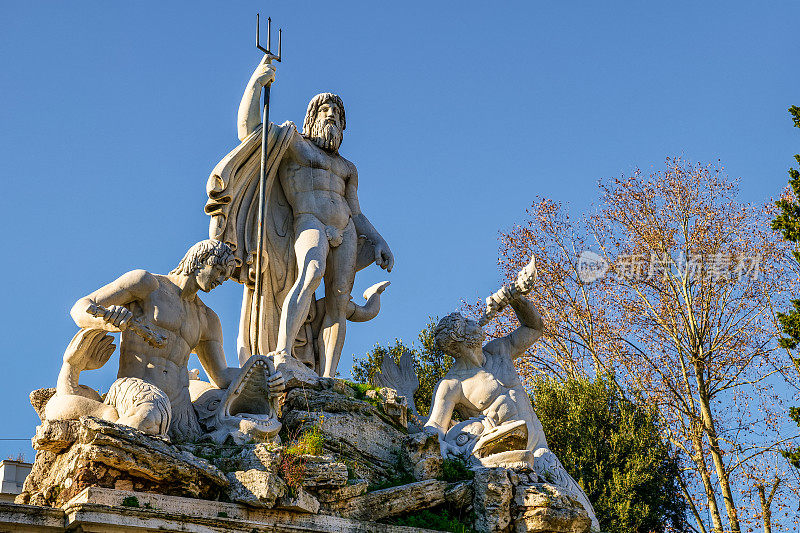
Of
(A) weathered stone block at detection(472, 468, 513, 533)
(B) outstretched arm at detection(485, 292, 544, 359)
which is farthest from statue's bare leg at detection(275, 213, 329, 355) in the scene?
(A) weathered stone block at detection(472, 468, 513, 533)

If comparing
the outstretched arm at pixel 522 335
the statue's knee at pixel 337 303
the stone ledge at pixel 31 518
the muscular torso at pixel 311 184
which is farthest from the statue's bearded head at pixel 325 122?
the stone ledge at pixel 31 518

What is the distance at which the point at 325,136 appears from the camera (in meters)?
12.2

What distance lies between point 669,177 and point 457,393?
1130 cm

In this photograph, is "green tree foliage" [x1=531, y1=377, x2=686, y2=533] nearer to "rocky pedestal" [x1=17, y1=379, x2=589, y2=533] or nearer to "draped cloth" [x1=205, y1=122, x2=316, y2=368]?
"draped cloth" [x1=205, y1=122, x2=316, y2=368]

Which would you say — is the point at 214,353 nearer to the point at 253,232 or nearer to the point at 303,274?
the point at 303,274

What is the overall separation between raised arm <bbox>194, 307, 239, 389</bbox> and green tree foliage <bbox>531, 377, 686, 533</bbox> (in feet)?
27.8

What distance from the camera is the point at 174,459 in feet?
26.5

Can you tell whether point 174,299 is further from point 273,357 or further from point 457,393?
point 457,393

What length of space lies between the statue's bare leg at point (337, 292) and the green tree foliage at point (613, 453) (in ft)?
22.3

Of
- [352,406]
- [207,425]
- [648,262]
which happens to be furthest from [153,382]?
[648,262]

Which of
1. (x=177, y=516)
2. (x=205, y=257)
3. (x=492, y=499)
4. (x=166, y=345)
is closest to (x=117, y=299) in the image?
(x=166, y=345)

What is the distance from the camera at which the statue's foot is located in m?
10.4

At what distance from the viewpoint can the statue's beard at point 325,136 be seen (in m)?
12.2

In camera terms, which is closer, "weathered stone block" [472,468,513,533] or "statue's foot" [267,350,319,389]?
"weathered stone block" [472,468,513,533]
